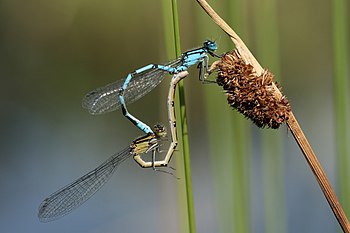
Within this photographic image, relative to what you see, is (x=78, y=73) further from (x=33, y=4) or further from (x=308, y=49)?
(x=308, y=49)

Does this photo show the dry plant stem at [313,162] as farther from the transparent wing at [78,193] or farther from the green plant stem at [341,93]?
the transparent wing at [78,193]

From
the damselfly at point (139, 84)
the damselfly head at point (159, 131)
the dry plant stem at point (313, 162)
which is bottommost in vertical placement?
the dry plant stem at point (313, 162)

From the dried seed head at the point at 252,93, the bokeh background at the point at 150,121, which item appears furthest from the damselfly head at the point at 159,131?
the dried seed head at the point at 252,93

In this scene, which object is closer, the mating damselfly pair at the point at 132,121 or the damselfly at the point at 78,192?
the mating damselfly pair at the point at 132,121

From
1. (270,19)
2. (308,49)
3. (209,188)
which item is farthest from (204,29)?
(209,188)

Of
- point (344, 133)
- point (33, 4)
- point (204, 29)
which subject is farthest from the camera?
point (33, 4)

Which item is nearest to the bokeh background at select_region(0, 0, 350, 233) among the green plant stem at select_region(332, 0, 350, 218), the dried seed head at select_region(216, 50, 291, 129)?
the green plant stem at select_region(332, 0, 350, 218)
